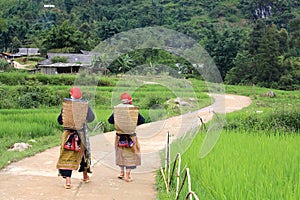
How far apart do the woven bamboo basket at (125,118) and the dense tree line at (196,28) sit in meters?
1.82

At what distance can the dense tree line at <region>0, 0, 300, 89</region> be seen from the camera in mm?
32031

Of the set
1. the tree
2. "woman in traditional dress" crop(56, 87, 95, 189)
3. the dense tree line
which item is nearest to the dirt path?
"woman in traditional dress" crop(56, 87, 95, 189)

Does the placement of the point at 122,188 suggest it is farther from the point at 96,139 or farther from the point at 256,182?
the point at 96,139

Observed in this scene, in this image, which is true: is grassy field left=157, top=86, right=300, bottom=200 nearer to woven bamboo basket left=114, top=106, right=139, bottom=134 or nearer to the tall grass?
the tall grass

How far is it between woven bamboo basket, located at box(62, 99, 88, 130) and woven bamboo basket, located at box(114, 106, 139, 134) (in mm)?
426

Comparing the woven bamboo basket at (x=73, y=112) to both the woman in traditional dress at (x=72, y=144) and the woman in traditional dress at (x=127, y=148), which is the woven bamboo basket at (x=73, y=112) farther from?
the woman in traditional dress at (x=127, y=148)

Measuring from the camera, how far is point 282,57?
31.2 meters

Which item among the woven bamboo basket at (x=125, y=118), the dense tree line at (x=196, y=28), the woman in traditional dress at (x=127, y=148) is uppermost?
the dense tree line at (x=196, y=28)

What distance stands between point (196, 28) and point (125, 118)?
49.8 metres

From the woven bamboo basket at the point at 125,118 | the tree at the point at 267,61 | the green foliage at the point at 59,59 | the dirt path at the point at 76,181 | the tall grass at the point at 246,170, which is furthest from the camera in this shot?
the green foliage at the point at 59,59

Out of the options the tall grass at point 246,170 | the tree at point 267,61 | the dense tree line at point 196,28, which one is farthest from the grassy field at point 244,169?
the tree at point 267,61

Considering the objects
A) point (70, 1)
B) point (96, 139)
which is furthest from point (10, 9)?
point (96, 139)

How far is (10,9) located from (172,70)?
211ft

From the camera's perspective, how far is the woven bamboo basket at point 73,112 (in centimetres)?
505
